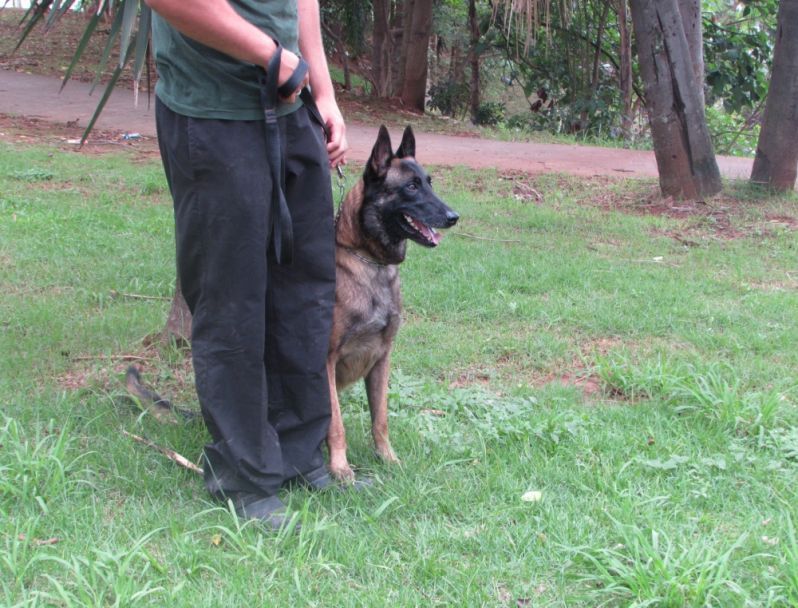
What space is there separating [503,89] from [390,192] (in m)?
18.6

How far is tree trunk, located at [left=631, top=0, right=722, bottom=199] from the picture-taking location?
7.49 meters

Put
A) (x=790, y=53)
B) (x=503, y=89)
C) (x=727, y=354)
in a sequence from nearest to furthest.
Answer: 1. (x=727, y=354)
2. (x=790, y=53)
3. (x=503, y=89)

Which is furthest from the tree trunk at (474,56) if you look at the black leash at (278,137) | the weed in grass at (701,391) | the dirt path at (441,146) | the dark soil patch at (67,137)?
the black leash at (278,137)

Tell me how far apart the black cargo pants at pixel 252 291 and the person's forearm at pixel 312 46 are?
0.79 feet

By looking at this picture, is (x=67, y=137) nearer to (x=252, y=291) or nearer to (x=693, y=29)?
(x=693, y=29)

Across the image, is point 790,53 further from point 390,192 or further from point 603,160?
point 390,192

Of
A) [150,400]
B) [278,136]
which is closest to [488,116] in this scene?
[150,400]

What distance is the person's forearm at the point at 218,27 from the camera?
7.46 feet

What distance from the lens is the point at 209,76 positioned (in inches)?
97.1

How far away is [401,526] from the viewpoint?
2703mm

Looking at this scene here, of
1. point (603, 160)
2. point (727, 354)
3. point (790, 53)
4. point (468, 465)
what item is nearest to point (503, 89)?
point (603, 160)

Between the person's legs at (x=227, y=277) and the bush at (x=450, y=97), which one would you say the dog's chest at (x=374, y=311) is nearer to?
the person's legs at (x=227, y=277)

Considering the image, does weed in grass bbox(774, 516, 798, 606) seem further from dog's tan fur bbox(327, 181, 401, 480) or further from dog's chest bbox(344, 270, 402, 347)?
dog's chest bbox(344, 270, 402, 347)

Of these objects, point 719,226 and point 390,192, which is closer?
point 390,192
